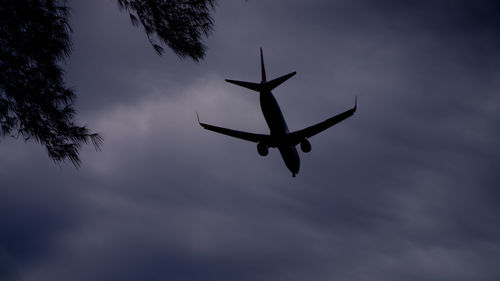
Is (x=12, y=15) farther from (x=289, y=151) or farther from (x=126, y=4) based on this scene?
(x=289, y=151)

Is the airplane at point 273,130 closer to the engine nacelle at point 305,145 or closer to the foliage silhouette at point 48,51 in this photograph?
the engine nacelle at point 305,145

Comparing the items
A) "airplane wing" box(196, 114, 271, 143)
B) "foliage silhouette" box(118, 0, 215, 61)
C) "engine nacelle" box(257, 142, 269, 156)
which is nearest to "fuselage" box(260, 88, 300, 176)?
"airplane wing" box(196, 114, 271, 143)

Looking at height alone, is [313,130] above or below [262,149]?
above

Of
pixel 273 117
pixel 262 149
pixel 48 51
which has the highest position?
pixel 273 117

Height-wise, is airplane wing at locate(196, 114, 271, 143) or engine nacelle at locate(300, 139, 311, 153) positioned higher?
airplane wing at locate(196, 114, 271, 143)

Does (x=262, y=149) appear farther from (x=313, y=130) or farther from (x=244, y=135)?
(x=313, y=130)

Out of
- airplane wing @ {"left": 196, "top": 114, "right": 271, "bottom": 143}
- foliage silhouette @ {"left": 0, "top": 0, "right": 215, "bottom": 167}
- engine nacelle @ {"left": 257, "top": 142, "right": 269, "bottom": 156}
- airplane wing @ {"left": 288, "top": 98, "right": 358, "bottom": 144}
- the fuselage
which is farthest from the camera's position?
Result: airplane wing @ {"left": 196, "top": 114, "right": 271, "bottom": 143}

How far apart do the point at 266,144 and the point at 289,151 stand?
7.02 ft

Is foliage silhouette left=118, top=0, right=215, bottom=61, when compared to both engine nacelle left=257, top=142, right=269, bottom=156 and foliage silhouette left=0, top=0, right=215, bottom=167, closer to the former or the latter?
foliage silhouette left=0, top=0, right=215, bottom=167

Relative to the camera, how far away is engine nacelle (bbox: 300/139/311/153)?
18.6 metres

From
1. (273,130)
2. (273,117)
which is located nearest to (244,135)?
(273,130)

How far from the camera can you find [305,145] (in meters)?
18.6

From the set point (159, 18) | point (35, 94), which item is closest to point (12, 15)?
point (35, 94)

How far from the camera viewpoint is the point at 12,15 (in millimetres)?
6961
